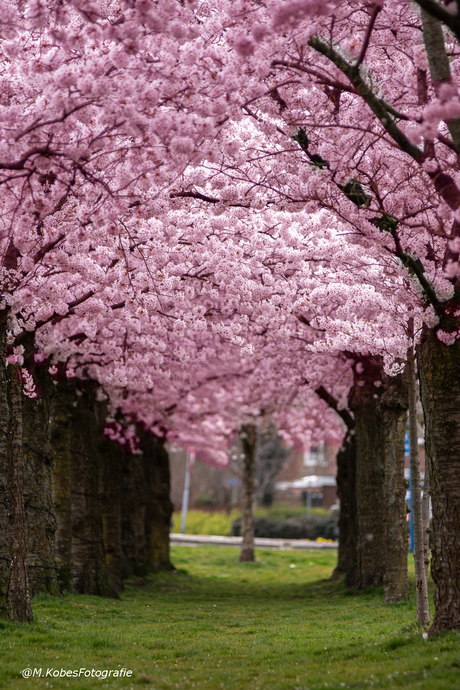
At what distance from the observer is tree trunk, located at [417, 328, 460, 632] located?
8.79 m

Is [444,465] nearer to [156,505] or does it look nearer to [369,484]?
[369,484]

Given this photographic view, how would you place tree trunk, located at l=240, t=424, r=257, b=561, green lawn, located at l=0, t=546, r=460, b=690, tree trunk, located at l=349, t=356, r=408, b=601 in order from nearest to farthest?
green lawn, located at l=0, t=546, r=460, b=690 < tree trunk, located at l=349, t=356, r=408, b=601 < tree trunk, located at l=240, t=424, r=257, b=561

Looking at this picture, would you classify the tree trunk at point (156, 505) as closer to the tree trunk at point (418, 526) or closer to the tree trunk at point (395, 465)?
the tree trunk at point (395, 465)

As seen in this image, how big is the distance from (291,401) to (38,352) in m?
14.5

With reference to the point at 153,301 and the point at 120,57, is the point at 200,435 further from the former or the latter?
the point at 120,57

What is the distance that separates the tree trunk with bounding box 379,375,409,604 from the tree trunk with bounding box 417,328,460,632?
24.2ft

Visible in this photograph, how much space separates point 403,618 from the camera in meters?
13.4

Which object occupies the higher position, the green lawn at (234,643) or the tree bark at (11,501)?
the tree bark at (11,501)

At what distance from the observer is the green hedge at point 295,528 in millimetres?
46094

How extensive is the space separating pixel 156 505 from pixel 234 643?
1721cm

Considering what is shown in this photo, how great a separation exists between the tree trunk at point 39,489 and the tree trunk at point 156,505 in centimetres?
1267

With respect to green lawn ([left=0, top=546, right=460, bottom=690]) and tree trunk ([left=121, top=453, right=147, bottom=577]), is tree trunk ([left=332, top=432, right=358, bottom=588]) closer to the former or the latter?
green lawn ([left=0, top=546, right=460, bottom=690])

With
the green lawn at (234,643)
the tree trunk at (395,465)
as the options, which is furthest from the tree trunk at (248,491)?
the tree trunk at (395,465)

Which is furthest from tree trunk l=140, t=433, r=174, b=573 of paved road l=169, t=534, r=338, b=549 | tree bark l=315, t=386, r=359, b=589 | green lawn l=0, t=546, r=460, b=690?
paved road l=169, t=534, r=338, b=549
